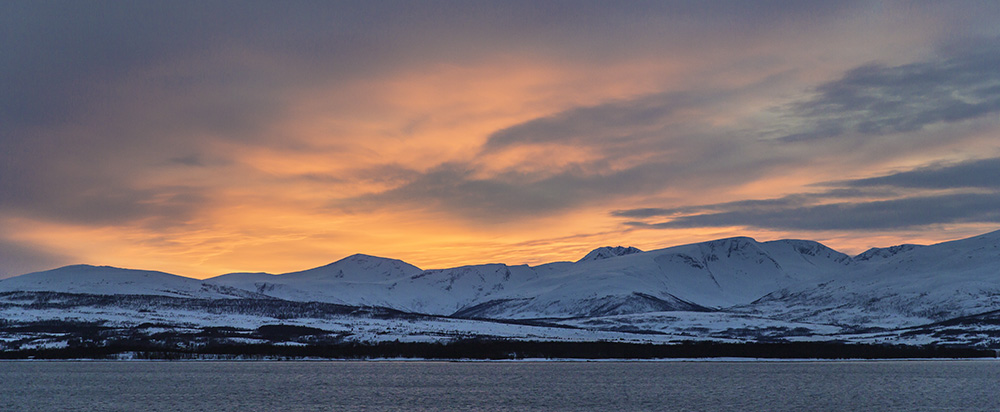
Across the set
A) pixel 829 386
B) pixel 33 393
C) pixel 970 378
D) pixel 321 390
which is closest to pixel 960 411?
pixel 829 386

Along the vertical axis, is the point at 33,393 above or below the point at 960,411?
above

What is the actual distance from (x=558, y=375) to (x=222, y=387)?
7335 centimetres

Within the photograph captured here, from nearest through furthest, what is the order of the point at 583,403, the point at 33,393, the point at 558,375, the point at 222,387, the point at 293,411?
the point at 293,411
the point at 583,403
the point at 33,393
the point at 222,387
the point at 558,375

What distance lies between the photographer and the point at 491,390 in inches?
5389

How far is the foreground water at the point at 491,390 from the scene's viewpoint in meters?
110

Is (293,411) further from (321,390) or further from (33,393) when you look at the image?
(33,393)

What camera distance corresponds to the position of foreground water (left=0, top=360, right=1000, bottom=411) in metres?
110

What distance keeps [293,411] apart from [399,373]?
82797 millimetres

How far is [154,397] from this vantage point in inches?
4766

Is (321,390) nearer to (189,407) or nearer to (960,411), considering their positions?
(189,407)

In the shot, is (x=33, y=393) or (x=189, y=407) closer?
(x=189, y=407)

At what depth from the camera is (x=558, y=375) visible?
182m

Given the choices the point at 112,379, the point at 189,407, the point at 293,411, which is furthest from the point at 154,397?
the point at 112,379

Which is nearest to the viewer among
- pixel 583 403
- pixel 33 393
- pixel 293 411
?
pixel 293 411
